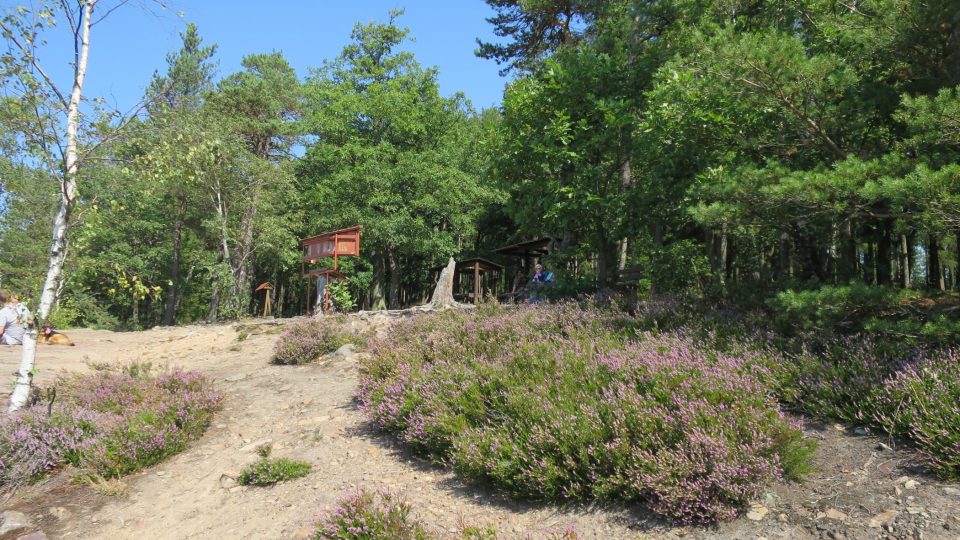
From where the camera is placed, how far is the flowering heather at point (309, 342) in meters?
10.3

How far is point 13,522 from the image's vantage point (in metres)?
5.20

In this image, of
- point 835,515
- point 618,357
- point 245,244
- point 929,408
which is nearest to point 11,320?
point 618,357

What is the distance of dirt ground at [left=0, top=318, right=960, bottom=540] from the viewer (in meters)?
3.54

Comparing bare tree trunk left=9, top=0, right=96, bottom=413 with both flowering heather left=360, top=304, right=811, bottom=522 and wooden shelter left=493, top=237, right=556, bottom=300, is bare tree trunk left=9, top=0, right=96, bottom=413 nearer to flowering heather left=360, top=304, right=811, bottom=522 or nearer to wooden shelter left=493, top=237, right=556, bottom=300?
flowering heather left=360, top=304, right=811, bottom=522

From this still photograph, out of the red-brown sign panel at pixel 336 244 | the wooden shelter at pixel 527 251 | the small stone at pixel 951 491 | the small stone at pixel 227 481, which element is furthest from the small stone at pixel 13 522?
the wooden shelter at pixel 527 251

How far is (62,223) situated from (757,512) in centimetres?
822

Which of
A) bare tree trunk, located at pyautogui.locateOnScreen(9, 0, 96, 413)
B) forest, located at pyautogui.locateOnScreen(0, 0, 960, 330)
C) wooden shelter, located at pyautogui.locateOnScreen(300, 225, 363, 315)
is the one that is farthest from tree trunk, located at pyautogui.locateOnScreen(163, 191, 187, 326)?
bare tree trunk, located at pyautogui.locateOnScreen(9, 0, 96, 413)

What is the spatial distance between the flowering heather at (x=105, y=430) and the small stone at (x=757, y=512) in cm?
602

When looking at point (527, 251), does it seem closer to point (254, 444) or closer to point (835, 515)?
point (254, 444)

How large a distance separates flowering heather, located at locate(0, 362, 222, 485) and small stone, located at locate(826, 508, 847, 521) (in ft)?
21.3

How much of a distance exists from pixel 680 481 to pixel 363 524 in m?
2.20

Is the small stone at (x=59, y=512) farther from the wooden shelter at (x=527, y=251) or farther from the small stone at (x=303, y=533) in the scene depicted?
the wooden shelter at (x=527, y=251)

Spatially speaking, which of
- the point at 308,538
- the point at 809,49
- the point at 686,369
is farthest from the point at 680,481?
the point at 809,49

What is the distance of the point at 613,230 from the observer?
35.6ft
